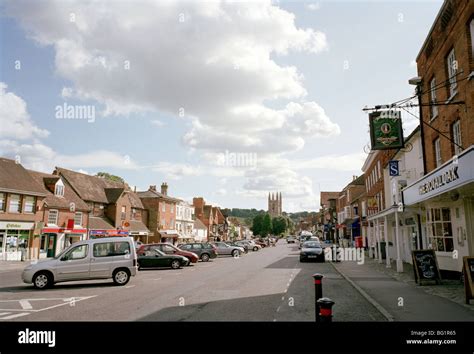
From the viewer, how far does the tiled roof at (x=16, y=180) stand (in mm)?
29219

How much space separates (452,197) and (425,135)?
5698 millimetres

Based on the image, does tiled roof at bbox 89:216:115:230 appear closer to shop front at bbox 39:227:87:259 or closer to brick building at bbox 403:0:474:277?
shop front at bbox 39:227:87:259

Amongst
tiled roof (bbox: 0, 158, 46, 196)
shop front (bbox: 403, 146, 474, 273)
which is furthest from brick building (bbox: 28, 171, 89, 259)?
shop front (bbox: 403, 146, 474, 273)

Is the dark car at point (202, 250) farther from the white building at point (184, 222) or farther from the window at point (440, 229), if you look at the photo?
the white building at point (184, 222)

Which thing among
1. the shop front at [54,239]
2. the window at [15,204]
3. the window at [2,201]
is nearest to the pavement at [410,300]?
the window at [2,201]

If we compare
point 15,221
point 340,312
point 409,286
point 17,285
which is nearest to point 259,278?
point 409,286

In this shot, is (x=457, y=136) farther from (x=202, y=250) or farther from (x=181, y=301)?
(x=202, y=250)

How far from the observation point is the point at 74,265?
13.7 metres

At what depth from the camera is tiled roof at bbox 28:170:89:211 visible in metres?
33.8

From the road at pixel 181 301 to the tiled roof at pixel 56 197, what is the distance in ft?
67.0

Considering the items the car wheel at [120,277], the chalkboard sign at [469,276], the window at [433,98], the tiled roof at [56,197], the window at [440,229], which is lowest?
the car wheel at [120,277]

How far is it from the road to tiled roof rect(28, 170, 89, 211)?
20.4 m

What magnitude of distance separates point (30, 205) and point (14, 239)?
3.25 meters
